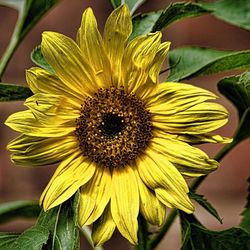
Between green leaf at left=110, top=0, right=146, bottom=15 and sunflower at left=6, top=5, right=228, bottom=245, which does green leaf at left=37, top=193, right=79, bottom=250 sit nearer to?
sunflower at left=6, top=5, right=228, bottom=245

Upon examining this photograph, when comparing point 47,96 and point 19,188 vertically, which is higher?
point 47,96

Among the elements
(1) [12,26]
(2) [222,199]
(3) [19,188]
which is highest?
(1) [12,26]

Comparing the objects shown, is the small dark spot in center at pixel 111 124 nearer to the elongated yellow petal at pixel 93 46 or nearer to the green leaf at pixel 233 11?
the elongated yellow petal at pixel 93 46

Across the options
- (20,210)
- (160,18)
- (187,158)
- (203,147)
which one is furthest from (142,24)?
(203,147)

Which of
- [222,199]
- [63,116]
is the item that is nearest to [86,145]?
[63,116]

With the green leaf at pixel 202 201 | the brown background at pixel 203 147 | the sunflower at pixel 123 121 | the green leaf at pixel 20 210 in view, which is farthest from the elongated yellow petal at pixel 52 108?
the brown background at pixel 203 147

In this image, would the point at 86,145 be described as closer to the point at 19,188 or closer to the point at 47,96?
the point at 47,96

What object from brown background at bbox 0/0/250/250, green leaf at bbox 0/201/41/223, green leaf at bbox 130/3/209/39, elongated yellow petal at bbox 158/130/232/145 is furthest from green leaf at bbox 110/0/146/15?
brown background at bbox 0/0/250/250
